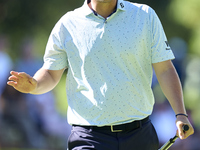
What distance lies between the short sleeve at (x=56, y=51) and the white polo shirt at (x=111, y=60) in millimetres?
13

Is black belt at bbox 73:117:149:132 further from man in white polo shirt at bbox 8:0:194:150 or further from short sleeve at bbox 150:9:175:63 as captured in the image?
short sleeve at bbox 150:9:175:63

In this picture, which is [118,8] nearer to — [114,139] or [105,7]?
[105,7]

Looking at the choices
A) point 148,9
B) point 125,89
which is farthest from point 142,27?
point 125,89

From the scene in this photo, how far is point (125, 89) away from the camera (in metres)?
3.75

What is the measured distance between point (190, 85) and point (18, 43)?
430cm

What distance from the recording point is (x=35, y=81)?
3.88m

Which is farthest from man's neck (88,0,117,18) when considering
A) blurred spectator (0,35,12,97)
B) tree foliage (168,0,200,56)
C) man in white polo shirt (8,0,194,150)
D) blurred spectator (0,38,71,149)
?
blurred spectator (0,35,12,97)

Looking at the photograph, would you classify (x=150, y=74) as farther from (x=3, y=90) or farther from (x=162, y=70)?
(x=3, y=90)

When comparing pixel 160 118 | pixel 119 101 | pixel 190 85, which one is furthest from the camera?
pixel 190 85

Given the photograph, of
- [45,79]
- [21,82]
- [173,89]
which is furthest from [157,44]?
[21,82]

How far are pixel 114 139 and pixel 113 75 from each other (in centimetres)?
51

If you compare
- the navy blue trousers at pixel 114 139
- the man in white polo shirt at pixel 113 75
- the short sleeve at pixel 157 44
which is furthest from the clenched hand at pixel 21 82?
the short sleeve at pixel 157 44

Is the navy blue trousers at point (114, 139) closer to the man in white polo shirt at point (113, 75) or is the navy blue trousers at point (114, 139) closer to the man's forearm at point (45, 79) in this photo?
the man in white polo shirt at point (113, 75)

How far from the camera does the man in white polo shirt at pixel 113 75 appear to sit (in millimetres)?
3742
